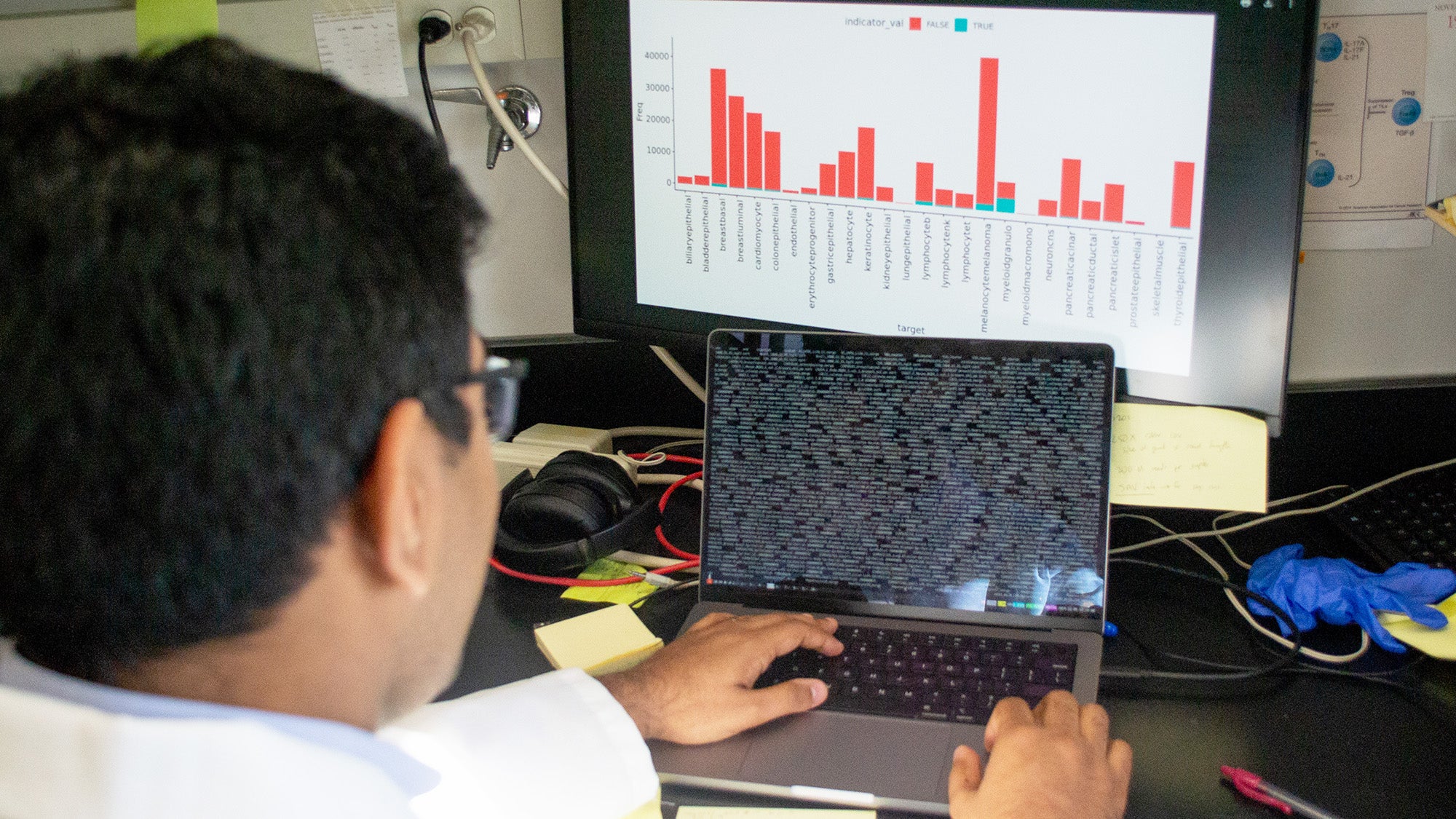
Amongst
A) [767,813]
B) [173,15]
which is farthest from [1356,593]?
[173,15]

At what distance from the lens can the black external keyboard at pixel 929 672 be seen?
746mm

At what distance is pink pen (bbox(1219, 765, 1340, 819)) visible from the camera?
63cm

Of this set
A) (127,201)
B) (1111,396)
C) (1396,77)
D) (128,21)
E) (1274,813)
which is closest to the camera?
(127,201)

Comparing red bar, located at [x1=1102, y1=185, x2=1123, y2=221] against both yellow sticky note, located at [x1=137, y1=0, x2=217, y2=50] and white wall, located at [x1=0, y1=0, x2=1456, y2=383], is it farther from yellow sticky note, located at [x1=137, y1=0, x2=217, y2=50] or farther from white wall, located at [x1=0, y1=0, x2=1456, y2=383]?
yellow sticky note, located at [x1=137, y1=0, x2=217, y2=50]

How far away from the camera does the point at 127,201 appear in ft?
1.24

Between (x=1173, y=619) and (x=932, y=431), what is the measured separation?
0.25 m

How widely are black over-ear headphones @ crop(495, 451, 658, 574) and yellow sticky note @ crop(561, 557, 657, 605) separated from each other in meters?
0.02

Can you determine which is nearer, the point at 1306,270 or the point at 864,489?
the point at 864,489

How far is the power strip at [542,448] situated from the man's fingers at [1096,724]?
506 mm

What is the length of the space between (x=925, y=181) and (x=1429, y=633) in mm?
506

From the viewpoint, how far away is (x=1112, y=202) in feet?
2.71

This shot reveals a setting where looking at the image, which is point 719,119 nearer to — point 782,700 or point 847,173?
point 847,173

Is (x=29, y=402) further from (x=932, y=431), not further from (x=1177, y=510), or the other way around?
(x=1177, y=510)

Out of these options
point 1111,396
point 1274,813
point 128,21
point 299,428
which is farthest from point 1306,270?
point 128,21
